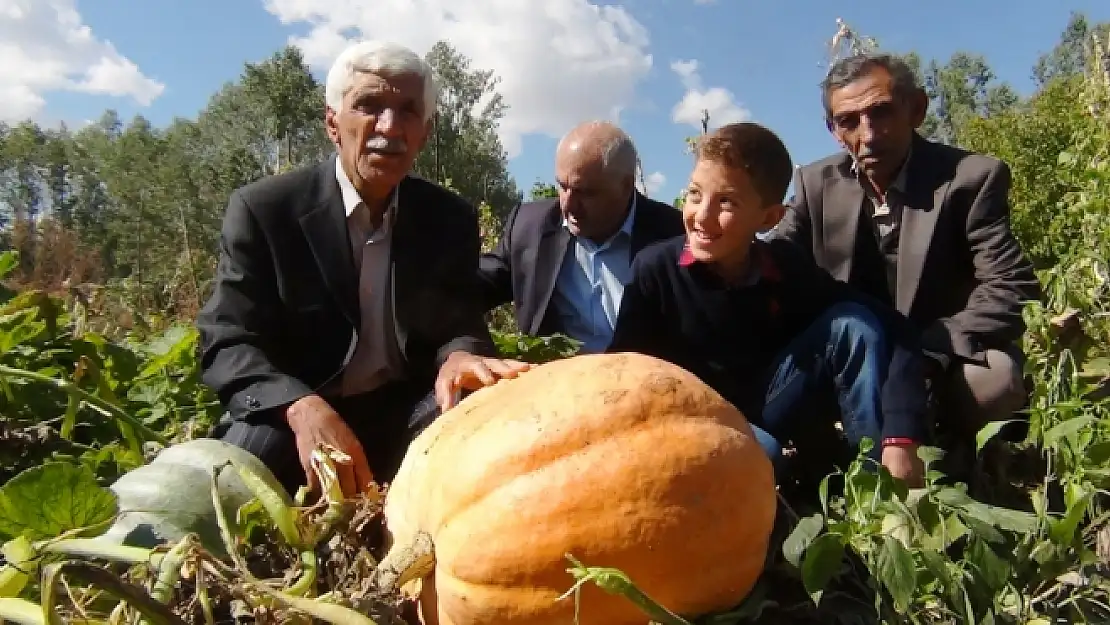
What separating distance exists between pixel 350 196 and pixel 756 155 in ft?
3.78

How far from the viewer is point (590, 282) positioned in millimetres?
3506

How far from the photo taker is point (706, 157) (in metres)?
2.33

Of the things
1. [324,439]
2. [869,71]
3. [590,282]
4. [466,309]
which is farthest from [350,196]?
[869,71]

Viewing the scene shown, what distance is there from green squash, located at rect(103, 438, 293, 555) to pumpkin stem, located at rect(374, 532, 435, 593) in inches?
12.7

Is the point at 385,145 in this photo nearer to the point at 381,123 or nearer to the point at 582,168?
the point at 381,123

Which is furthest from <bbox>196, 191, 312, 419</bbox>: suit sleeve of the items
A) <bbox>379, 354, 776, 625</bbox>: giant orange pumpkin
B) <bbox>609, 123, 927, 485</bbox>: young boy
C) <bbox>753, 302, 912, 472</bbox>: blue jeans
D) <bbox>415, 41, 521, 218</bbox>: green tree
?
<bbox>415, 41, 521, 218</bbox>: green tree

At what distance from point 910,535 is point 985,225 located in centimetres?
174

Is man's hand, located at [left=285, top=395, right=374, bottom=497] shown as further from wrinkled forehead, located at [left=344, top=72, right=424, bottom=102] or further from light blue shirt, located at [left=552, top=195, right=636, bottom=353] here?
light blue shirt, located at [left=552, top=195, right=636, bottom=353]

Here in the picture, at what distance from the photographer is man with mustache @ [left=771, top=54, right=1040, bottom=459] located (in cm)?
268

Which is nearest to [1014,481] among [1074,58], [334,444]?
[334,444]

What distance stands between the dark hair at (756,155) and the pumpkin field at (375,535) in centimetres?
83

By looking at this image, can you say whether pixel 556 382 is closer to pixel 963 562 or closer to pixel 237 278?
pixel 963 562

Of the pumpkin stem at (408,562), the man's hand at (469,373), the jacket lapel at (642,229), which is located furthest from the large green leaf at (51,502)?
the jacket lapel at (642,229)

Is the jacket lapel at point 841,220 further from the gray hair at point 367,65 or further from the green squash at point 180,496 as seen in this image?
the green squash at point 180,496
